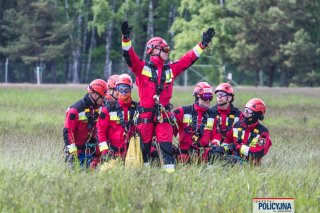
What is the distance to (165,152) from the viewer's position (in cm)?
1084

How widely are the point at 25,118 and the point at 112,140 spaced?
311 inches

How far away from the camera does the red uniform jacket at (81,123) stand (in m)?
11.3

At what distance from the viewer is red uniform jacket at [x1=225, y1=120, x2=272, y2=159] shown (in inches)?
462

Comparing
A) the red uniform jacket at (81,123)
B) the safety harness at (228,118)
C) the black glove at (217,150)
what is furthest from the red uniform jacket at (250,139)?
the red uniform jacket at (81,123)

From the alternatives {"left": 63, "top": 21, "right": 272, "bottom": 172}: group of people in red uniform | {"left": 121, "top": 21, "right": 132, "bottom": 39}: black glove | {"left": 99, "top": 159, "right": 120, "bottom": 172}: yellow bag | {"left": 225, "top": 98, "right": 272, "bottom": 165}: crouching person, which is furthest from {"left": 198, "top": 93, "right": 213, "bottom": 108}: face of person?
{"left": 99, "top": 159, "right": 120, "bottom": 172}: yellow bag

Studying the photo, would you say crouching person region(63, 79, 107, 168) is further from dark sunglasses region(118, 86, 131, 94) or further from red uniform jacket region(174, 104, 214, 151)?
red uniform jacket region(174, 104, 214, 151)

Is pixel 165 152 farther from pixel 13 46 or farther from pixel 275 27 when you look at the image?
pixel 13 46

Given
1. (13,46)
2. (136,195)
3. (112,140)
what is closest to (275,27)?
(13,46)

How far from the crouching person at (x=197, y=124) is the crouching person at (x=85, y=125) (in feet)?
4.16

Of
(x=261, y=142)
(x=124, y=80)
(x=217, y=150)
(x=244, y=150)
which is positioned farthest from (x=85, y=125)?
(x=261, y=142)

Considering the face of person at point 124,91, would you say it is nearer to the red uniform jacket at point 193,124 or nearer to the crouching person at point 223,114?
the red uniform jacket at point 193,124

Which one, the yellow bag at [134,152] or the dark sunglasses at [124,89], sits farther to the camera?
the dark sunglasses at [124,89]

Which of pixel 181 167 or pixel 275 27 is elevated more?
pixel 275 27

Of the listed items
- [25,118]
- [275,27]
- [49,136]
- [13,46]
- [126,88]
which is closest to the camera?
[126,88]
